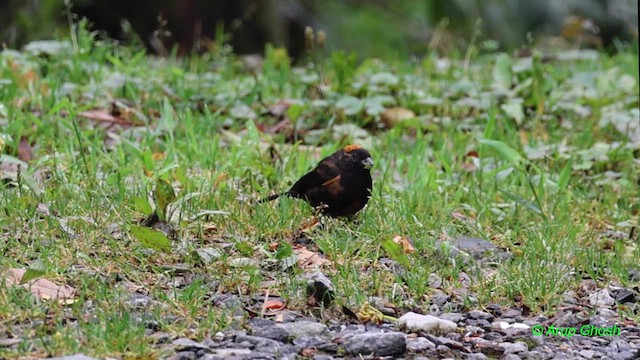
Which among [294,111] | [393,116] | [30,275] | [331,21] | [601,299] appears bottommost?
[601,299]

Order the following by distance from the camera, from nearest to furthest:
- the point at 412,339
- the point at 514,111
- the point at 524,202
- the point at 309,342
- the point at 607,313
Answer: the point at 309,342, the point at 412,339, the point at 607,313, the point at 524,202, the point at 514,111

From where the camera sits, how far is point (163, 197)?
12.4 feet

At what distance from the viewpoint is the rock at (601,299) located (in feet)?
11.9

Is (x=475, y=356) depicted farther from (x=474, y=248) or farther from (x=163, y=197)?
(x=163, y=197)

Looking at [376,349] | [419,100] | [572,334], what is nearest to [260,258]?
[376,349]

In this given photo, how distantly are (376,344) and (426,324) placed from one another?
0.31m

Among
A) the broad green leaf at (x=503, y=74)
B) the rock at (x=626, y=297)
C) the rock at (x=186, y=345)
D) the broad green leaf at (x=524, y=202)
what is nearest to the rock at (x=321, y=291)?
the rock at (x=186, y=345)

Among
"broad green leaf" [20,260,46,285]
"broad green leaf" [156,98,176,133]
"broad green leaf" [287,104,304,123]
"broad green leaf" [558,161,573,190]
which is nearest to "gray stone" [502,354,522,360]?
Answer: "broad green leaf" [20,260,46,285]

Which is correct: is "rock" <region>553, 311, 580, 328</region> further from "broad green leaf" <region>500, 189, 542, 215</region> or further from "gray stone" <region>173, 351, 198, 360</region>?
"gray stone" <region>173, 351, 198, 360</region>

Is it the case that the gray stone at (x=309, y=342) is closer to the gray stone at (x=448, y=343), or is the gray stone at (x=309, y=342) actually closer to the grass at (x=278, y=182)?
the grass at (x=278, y=182)

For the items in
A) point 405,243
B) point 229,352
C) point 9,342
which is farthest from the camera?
point 405,243

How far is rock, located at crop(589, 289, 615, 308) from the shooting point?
362cm

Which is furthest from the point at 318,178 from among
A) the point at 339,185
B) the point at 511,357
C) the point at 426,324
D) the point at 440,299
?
the point at 511,357

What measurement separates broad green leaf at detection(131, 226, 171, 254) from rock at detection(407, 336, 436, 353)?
98 cm
